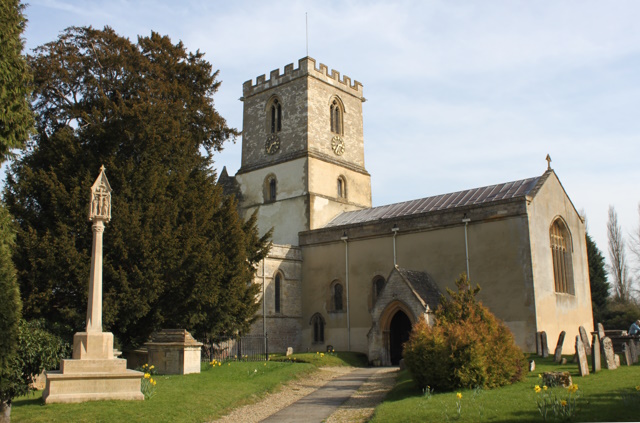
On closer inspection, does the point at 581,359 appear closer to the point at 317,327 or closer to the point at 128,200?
the point at 128,200

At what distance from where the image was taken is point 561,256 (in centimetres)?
2912

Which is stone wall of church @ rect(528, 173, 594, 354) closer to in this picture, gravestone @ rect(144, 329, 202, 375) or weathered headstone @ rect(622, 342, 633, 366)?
weathered headstone @ rect(622, 342, 633, 366)

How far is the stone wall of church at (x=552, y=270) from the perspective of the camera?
26109 millimetres

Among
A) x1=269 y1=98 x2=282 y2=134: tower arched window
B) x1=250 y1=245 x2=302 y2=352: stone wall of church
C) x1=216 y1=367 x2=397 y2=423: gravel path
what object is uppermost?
x1=269 y1=98 x2=282 y2=134: tower arched window

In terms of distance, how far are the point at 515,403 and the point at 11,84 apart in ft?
40.8

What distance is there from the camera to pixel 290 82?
38.7m

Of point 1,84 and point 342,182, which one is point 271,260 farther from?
point 1,84

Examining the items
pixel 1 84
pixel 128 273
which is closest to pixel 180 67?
pixel 128 273

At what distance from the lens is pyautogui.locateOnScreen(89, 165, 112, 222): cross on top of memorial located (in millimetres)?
15781

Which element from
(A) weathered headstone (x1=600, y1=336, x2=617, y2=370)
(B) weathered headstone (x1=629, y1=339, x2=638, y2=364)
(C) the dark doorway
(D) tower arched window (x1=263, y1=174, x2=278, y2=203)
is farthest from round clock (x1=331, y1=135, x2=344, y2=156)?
(A) weathered headstone (x1=600, y1=336, x2=617, y2=370)

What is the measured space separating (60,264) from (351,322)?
15368mm


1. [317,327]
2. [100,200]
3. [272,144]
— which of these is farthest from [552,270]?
[100,200]

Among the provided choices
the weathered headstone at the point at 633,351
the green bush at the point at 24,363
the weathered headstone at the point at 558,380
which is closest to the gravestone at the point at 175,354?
the green bush at the point at 24,363

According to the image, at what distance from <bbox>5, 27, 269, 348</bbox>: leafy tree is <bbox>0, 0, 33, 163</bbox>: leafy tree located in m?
8.32
